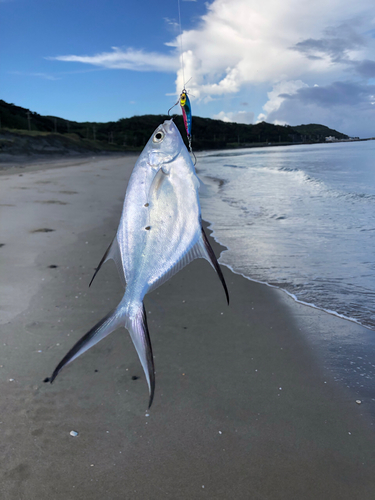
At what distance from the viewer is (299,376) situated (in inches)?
109

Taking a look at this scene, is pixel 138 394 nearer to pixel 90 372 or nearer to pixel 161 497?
pixel 90 372

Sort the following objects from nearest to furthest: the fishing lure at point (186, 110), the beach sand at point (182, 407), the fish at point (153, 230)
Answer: the fish at point (153, 230) → the fishing lure at point (186, 110) → the beach sand at point (182, 407)

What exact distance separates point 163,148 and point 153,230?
0.33 m

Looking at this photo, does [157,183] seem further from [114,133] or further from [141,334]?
[114,133]

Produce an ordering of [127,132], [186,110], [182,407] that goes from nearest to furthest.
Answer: [186,110] < [182,407] < [127,132]

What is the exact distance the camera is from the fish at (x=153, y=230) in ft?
4.51

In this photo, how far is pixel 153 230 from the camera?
4.57ft

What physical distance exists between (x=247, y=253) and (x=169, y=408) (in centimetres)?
378

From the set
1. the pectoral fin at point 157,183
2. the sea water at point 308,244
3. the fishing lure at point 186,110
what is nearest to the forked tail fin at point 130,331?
the pectoral fin at point 157,183

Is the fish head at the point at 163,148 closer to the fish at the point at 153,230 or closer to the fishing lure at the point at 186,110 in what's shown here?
the fish at the point at 153,230

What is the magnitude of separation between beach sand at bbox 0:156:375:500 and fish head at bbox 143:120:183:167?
1711mm

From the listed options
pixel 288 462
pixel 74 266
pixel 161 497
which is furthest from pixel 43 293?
pixel 288 462

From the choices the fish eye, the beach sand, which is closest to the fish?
the fish eye

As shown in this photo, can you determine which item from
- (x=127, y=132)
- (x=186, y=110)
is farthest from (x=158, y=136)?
(x=127, y=132)
